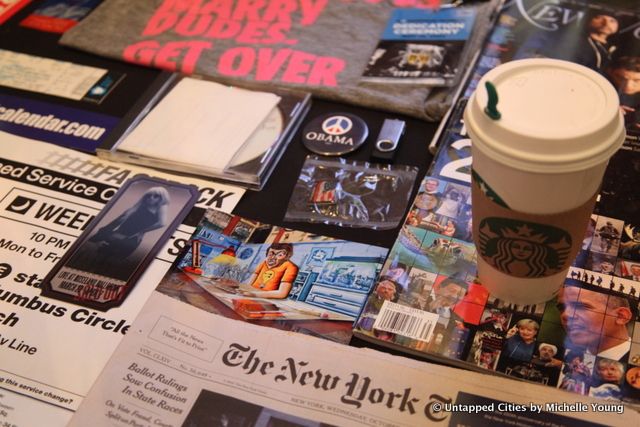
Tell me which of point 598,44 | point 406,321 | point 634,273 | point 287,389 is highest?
point 598,44

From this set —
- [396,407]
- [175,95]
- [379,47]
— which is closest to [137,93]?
[175,95]

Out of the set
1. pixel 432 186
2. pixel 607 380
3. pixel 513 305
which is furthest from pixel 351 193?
pixel 607 380

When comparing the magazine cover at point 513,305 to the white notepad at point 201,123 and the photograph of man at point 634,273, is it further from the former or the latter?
the white notepad at point 201,123

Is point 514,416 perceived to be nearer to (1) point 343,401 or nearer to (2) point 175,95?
(1) point 343,401

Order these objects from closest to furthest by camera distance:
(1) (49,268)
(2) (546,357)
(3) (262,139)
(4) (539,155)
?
(4) (539,155)
(2) (546,357)
(1) (49,268)
(3) (262,139)

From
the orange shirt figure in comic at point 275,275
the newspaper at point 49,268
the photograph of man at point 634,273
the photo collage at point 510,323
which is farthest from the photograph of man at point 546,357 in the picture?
the newspaper at point 49,268

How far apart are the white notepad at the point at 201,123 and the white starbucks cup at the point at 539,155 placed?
360mm

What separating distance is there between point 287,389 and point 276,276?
5.0 inches

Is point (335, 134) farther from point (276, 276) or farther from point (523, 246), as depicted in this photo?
point (523, 246)

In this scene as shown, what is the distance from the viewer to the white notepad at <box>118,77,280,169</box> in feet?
2.54

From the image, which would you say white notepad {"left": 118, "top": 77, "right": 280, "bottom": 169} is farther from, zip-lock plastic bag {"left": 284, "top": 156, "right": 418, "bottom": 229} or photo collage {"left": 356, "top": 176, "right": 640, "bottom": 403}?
photo collage {"left": 356, "top": 176, "right": 640, "bottom": 403}

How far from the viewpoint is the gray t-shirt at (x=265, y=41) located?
842mm

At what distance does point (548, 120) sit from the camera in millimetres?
448

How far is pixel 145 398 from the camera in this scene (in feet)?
1.83
